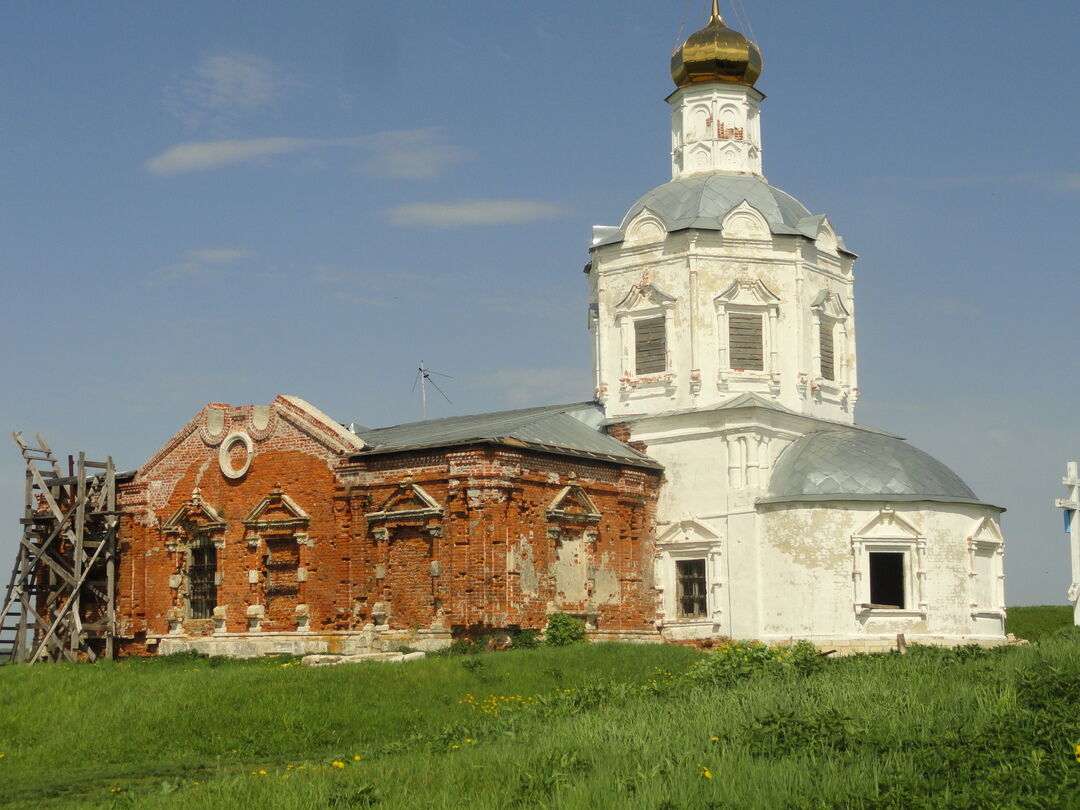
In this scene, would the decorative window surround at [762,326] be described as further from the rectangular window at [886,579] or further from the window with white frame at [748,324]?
the rectangular window at [886,579]

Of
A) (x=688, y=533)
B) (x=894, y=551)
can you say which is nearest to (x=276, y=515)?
(x=688, y=533)

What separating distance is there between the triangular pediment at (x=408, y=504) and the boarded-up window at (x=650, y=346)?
22.0ft

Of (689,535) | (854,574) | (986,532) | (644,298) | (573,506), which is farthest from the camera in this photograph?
(644,298)

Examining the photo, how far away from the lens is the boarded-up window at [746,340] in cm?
3078

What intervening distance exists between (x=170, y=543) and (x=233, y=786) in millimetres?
18514

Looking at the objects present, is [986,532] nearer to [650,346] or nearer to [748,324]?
[748,324]

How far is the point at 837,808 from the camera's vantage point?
34.9 ft

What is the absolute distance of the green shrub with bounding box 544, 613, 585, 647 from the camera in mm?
25891

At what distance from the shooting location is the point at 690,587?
96.8 feet

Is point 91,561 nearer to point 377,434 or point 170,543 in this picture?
point 170,543

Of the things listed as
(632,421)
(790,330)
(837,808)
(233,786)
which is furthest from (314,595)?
(837,808)

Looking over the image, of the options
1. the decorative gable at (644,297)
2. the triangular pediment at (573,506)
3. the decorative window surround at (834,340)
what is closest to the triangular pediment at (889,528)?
the decorative window surround at (834,340)

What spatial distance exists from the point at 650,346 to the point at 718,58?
22.7ft

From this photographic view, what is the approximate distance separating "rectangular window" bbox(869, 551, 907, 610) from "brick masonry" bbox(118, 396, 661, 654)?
454cm
